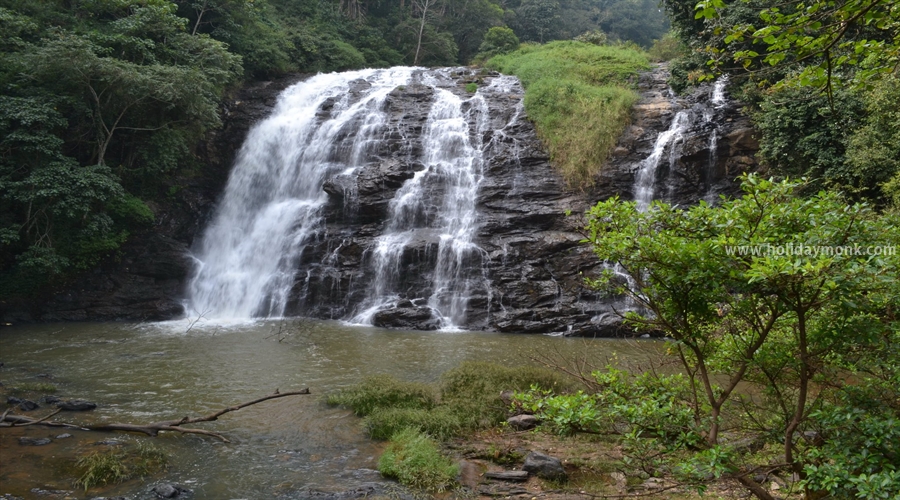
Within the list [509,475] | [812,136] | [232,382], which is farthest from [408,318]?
[812,136]

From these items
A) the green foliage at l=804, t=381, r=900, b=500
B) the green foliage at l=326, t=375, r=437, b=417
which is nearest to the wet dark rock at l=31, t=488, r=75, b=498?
the green foliage at l=326, t=375, r=437, b=417

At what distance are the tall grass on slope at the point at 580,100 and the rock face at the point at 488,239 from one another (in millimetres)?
513

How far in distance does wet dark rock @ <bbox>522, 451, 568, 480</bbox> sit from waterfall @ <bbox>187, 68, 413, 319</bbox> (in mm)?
13263

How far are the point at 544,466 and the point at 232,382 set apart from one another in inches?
240

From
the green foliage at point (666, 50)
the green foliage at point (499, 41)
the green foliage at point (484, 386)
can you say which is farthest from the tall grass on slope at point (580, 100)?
the green foliage at point (484, 386)

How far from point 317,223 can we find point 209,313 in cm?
465

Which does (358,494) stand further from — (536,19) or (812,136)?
(536,19)

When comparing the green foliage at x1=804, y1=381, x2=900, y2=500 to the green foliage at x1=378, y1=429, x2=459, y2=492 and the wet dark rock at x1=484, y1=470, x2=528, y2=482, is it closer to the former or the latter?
the wet dark rock at x1=484, y1=470, x2=528, y2=482

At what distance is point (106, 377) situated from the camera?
31.6 ft

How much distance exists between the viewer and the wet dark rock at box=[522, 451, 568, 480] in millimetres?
5504

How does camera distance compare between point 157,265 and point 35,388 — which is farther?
point 157,265

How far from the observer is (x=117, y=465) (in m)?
A: 5.63

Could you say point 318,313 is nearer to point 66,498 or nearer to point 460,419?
point 460,419

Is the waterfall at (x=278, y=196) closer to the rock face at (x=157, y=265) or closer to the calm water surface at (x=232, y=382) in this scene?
the rock face at (x=157, y=265)
